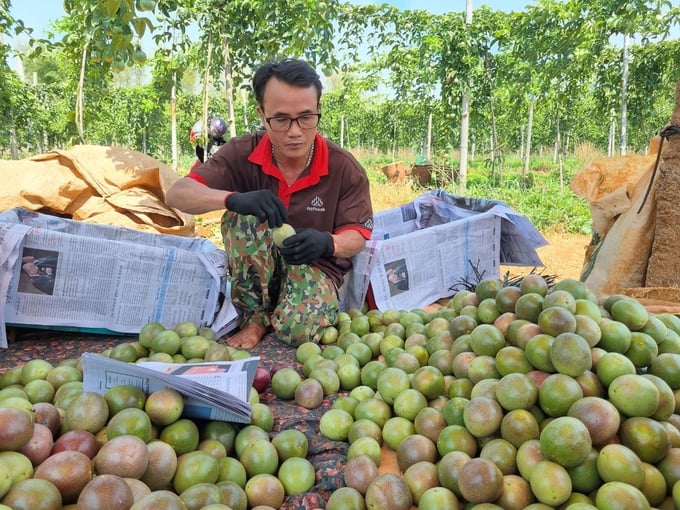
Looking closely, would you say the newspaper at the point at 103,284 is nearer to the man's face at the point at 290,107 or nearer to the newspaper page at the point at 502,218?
the man's face at the point at 290,107

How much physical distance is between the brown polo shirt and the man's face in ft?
0.90

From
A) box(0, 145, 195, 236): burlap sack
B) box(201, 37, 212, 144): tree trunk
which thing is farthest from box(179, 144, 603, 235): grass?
box(0, 145, 195, 236): burlap sack

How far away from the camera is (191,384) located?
1.60 m

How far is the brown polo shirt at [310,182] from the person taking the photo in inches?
116

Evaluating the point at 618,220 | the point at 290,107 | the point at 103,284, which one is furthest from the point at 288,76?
the point at 618,220

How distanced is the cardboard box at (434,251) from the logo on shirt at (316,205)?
0.48 meters

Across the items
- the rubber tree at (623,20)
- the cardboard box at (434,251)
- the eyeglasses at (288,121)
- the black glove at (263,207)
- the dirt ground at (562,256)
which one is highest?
the rubber tree at (623,20)

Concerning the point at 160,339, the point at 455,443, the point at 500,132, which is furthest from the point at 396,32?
the point at 500,132

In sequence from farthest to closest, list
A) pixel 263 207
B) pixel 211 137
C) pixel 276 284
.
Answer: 1. pixel 211 137
2. pixel 276 284
3. pixel 263 207

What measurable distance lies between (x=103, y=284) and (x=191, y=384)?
1.56 metres

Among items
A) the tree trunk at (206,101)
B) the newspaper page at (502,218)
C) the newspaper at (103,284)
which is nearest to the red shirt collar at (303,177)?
the newspaper at (103,284)

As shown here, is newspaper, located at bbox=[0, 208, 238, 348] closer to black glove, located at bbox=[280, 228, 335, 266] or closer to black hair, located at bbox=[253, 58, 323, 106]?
black glove, located at bbox=[280, 228, 335, 266]

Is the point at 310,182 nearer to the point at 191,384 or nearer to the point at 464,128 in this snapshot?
the point at 191,384

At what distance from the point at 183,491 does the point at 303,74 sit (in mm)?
2038
